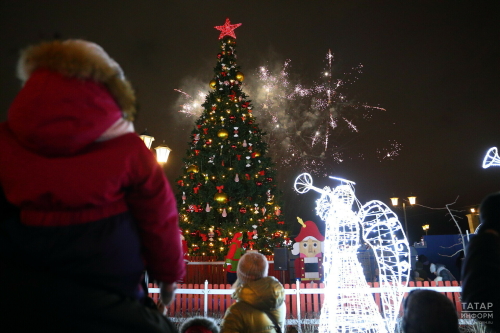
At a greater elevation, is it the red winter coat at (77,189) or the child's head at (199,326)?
the red winter coat at (77,189)

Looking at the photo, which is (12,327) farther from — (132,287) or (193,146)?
(193,146)

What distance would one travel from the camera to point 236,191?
13086mm

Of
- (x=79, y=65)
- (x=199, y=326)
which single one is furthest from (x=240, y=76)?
(x=79, y=65)

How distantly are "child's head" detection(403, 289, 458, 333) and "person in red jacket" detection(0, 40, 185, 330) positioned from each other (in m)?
1.77

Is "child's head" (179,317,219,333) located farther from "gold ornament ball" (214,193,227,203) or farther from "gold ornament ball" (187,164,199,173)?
"gold ornament ball" (187,164,199,173)

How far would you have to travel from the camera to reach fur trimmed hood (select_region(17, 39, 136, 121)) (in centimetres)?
131

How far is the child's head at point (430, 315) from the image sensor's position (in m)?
2.14

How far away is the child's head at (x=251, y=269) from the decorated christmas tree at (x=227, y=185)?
914 centimetres

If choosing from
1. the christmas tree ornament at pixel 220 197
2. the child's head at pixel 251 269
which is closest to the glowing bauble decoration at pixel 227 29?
the christmas tree ornament at pixel 220 197

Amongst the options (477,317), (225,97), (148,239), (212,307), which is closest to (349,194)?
(477,317)

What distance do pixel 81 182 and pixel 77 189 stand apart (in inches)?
1.2

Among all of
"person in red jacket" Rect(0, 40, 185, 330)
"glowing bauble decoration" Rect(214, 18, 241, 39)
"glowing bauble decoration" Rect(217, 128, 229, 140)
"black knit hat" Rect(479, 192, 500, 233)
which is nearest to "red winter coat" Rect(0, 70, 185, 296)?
"person in red jacket" Rect(0, 40, 185, 330)

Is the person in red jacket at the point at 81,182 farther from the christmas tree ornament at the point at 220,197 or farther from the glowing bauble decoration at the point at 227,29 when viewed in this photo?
the glowing bauble decoration at the point at 227,29

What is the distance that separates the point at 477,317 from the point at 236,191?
11.0 m
